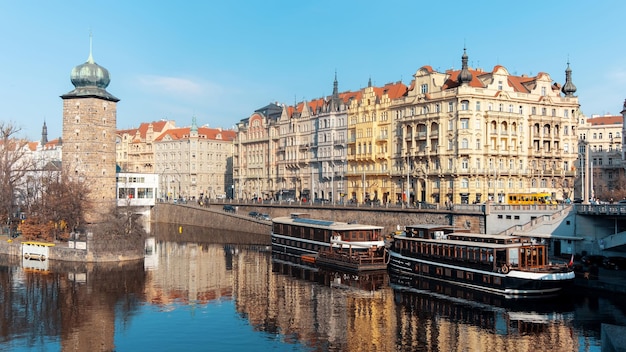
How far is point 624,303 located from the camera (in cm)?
4588

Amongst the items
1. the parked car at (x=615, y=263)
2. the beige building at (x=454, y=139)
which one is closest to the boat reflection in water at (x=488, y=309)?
the parked car at (x=615, y=263)

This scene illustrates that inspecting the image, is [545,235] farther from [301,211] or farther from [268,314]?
[301,211]

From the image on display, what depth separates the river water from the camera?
3738 cm

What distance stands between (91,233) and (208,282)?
60.3ft

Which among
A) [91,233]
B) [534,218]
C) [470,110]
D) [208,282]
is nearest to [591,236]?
[534,218]

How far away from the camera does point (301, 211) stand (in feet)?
327

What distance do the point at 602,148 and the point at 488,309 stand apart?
10110 centimetres

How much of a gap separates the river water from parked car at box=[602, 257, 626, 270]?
7.76m

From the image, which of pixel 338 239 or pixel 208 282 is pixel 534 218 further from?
pixel 208 282

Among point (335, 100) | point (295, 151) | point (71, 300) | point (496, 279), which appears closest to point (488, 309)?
point (496, 279)

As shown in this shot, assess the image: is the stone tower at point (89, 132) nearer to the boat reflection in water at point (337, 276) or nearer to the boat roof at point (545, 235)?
the boat reflection in water at point (337, 276)

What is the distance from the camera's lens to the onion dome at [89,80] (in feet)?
302

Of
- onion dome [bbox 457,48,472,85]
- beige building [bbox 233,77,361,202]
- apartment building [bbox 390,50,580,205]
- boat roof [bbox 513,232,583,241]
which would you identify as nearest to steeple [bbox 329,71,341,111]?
beige building [bbox 233,77,361,202]

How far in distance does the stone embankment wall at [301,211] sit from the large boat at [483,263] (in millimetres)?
15026
